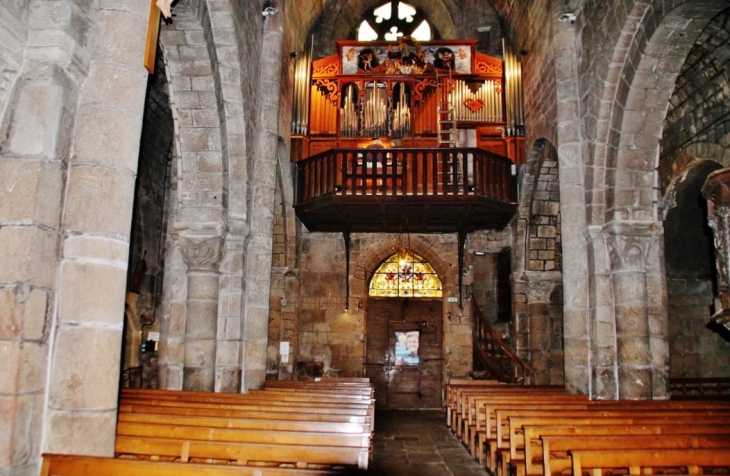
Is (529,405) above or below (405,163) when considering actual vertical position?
below

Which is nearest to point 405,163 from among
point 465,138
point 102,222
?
point 465,138

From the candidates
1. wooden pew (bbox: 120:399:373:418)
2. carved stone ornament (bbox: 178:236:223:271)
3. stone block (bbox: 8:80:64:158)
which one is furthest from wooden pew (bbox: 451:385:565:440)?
stone block (bbox: 8:80:64:158)

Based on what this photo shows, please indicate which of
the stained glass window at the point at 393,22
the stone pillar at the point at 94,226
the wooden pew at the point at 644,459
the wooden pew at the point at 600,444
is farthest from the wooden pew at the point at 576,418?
the stained glass window at the point at 393,22

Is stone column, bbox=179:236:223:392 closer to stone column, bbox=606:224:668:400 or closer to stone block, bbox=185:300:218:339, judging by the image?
stone block, bbox=185:300:218:339

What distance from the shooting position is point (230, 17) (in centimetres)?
682

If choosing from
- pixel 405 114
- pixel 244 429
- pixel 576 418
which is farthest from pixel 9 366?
pixel 405 114

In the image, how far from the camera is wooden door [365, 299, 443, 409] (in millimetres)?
13016

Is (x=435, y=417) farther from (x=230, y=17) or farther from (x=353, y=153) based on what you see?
(x=230, y=17)

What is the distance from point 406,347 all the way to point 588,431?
8.78m

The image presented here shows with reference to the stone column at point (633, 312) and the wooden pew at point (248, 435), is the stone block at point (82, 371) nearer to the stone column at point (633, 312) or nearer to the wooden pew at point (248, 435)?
the wooden pew at point (248, 435)

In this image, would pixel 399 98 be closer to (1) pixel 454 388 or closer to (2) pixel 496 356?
(2) pixel 496 356

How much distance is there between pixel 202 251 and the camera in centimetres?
736

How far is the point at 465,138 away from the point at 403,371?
5527mm

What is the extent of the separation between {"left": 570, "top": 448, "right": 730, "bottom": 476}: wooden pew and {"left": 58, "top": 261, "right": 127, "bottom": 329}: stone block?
3098 millimetres
